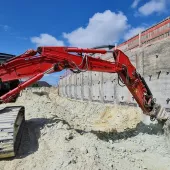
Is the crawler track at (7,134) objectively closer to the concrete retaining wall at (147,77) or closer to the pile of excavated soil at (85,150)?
the pile of excavated soil at (85,150)

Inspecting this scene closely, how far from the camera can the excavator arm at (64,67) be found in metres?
7.41

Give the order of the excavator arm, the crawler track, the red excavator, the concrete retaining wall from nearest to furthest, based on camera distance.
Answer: the crawler track < the red excavator < the excavator arm < the concrete retaining wall

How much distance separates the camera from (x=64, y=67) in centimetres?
789

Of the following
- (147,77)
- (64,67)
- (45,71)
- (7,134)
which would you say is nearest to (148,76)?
(147,77)

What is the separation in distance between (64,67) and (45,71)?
55cm

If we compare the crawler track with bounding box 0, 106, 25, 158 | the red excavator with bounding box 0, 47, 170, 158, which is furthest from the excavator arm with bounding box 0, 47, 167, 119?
the crawler track with bounding box 0, 106, 25, 158

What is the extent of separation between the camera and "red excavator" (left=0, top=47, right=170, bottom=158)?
6777mm

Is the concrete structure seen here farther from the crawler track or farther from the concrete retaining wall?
the crawler track

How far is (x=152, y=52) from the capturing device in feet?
36.3

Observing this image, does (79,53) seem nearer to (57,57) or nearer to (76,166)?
(57,57)

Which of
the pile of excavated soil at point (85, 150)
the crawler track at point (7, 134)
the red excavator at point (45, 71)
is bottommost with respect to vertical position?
the pile of excavated soil at point (85, 150)

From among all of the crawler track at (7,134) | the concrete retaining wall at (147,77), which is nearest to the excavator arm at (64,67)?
the crawler track at (7,134)

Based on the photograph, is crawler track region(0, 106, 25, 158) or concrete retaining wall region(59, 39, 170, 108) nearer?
crawler track region(0, 106, 25, 158)

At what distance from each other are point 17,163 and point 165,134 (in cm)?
425
